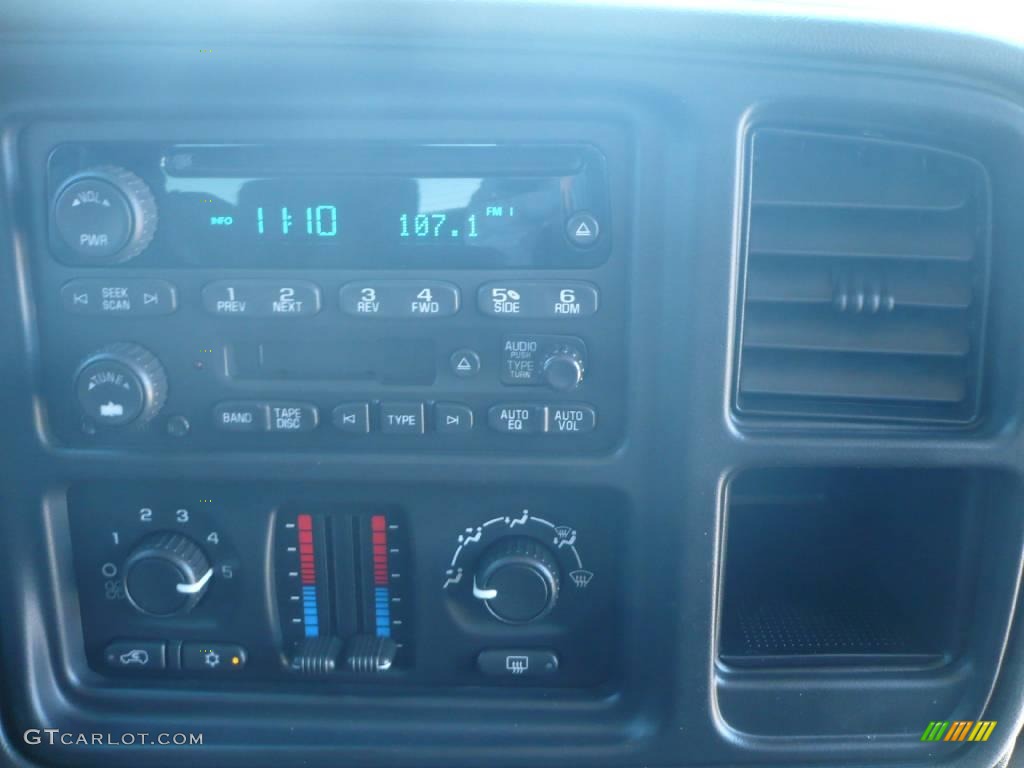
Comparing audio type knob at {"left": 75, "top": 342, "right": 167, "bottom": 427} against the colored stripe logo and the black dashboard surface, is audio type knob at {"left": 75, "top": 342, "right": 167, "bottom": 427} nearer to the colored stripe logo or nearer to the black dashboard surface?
the black dashboard surface

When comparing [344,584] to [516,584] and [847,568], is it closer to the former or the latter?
[516,584]

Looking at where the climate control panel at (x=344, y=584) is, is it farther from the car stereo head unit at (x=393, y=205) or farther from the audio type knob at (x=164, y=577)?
the car stereo head unit at (x=393, y=205)

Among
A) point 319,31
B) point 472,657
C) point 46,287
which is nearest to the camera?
point 319,31

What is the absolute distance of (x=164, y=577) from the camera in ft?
3.03

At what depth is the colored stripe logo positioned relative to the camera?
3.23 ft

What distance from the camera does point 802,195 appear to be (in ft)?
2.87

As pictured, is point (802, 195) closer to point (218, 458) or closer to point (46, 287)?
point (218, 458)

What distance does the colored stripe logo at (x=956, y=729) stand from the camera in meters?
0.98

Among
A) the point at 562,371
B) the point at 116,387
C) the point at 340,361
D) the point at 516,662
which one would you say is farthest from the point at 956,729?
the point at 116,387

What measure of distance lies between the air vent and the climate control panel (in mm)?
231

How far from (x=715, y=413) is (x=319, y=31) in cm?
48

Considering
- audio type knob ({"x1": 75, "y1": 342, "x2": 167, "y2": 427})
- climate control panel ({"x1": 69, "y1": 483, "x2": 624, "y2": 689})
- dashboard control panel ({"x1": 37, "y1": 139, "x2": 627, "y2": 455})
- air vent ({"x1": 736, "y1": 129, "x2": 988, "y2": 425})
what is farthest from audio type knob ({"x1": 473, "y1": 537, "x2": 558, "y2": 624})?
audio type knob ({"x1": 75, "y1": 342, "x2": 167, "y2": 427})

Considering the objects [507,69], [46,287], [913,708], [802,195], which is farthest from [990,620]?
[46,287]

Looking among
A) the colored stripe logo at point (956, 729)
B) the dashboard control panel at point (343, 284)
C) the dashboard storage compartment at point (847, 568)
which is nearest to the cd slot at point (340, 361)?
the dashboard control panel at point (343, 284)
